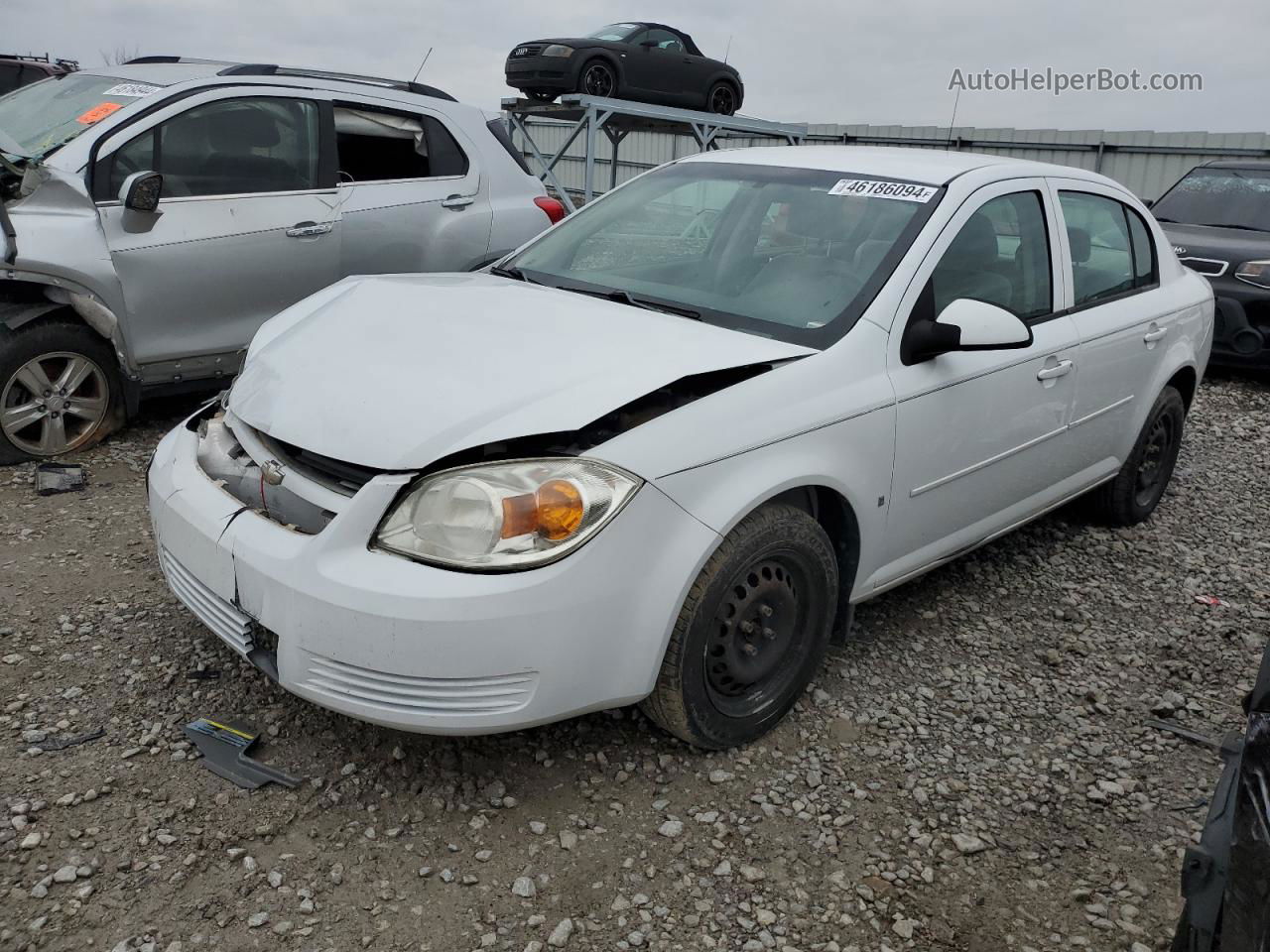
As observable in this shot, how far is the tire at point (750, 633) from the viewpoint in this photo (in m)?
2.76

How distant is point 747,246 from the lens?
3625 mm

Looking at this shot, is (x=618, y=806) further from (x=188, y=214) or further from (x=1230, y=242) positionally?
(x=1230, y=242)

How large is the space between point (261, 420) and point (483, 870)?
4.32 feet

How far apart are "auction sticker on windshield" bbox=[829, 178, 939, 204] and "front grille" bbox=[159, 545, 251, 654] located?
2.36m

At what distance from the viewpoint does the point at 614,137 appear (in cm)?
1602

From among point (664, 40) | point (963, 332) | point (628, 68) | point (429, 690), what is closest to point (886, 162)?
point (963, 332)

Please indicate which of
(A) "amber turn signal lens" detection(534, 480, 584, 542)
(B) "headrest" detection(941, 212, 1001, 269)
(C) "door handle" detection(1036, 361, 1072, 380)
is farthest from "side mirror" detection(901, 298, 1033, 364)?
(A) "amber turn signal lens" detection(534, 480, 584, 542)

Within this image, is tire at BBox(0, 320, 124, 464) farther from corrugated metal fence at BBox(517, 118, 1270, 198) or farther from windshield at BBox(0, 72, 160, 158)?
corrugated metal fence at BBox(517, 118, 1270, 198)

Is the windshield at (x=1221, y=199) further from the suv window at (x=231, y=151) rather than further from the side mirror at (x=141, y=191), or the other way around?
the side mirror at (x=141, y=191)

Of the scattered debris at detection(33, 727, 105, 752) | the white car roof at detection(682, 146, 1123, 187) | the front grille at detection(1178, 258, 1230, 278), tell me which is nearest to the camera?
the scattered debris at detection(33, 727, 105, 752)

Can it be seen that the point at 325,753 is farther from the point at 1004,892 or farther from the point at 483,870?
the point at 1004,892

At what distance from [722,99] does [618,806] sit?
550 inches

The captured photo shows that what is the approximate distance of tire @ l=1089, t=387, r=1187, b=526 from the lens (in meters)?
4.90

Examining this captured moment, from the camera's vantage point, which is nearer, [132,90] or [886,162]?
[886,162]
